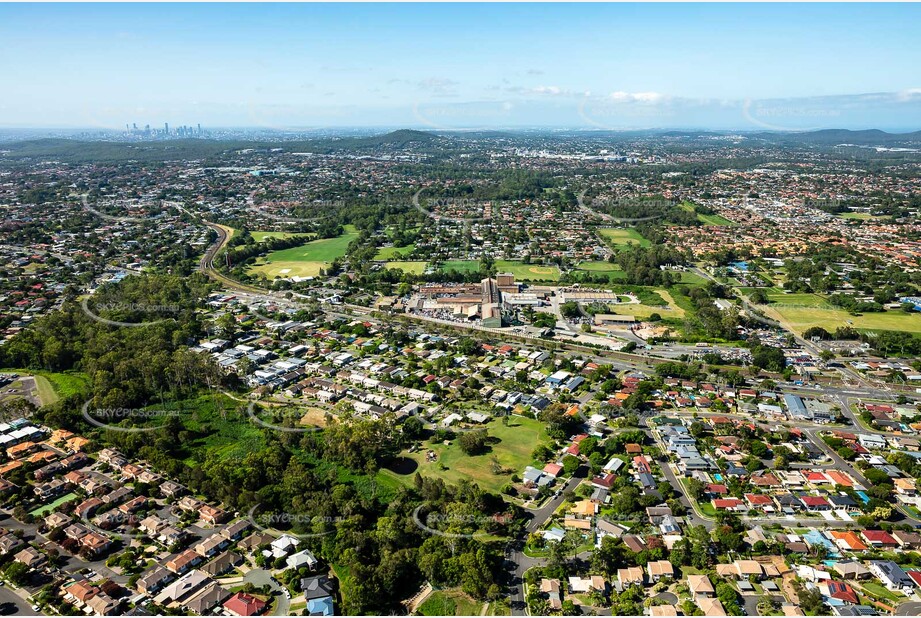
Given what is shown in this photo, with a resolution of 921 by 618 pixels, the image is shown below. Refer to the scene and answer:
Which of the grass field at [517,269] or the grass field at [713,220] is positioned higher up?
the grass field at [713,220]

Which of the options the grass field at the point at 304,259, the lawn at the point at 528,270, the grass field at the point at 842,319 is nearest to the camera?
the grass field at the point at 842,319

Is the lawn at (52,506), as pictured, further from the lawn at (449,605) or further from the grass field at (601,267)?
the grass field at (601,267)

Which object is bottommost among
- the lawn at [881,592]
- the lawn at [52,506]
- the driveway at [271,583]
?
the lawn at [881,592]

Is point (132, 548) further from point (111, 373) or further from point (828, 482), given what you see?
point (828, 482)

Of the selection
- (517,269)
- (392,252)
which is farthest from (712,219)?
(392,252)
